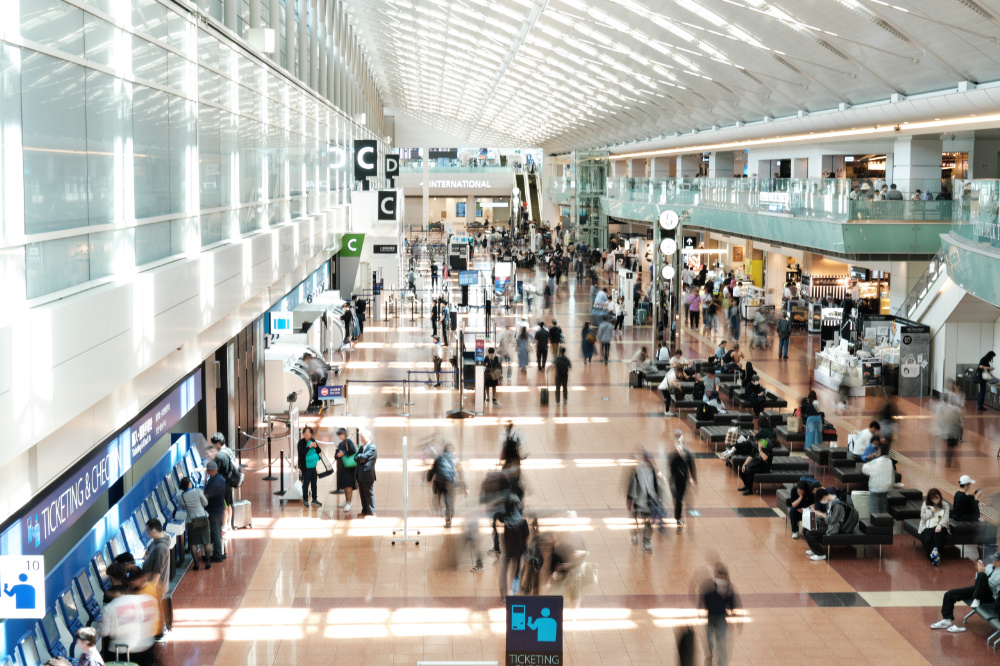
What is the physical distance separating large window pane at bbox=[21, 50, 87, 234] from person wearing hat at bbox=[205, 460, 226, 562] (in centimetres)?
492

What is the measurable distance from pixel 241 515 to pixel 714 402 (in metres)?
9.55

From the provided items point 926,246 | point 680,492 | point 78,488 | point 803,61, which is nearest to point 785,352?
point 926,246

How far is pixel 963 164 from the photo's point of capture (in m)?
30.1

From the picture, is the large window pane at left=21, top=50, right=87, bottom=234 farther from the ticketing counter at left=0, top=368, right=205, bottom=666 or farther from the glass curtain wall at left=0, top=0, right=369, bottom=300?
the ticketing counter at left=0, top=368, right=205, bottom=666

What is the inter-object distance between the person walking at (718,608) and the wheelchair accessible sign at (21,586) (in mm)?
5402

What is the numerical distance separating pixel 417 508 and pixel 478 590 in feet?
10.5

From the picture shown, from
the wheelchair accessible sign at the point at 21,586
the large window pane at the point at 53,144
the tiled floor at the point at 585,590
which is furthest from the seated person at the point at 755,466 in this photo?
the wheelchair accessible sign at the point at 21,586

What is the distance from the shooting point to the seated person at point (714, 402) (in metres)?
18.8

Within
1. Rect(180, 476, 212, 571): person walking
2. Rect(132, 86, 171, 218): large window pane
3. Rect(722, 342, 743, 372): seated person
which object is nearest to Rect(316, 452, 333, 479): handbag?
Rect(180, 476, 212, 571): person walking

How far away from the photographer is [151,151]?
983 centimetres

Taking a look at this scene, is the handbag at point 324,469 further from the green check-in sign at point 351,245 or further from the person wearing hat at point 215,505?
the green check-in sign at point 351,245

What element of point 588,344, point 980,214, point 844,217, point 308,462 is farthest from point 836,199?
point 308,462

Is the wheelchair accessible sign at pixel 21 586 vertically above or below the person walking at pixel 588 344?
above

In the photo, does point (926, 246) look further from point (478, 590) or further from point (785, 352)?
point (478, 590)
